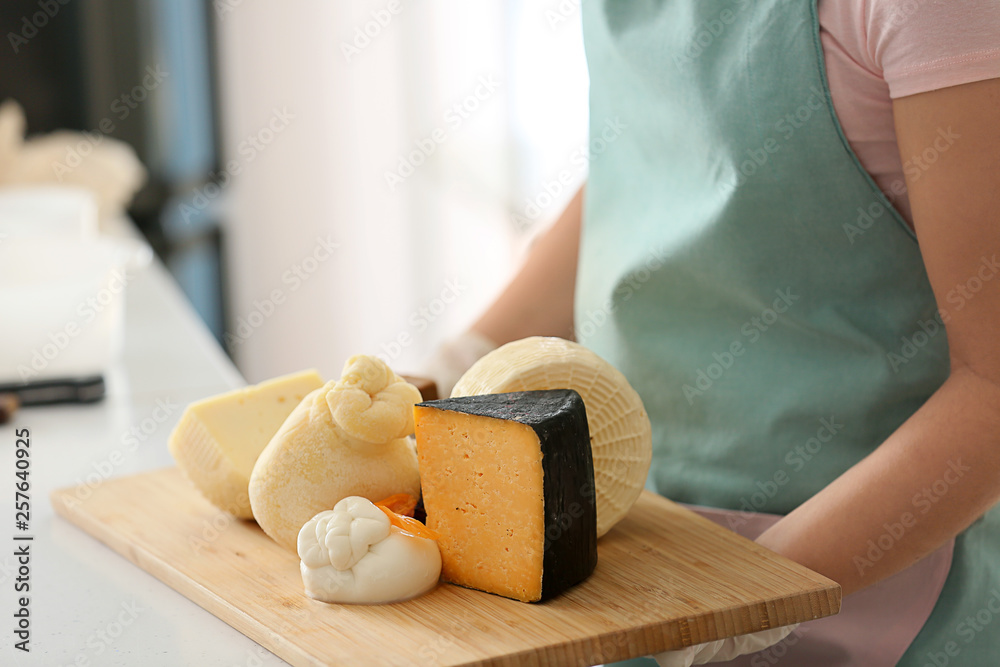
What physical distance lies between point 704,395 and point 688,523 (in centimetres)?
16

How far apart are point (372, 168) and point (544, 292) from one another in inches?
111

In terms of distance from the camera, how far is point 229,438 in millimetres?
804

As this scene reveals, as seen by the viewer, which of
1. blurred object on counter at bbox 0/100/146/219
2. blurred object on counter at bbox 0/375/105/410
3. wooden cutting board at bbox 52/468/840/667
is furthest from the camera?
blurred object on counter at bbox 0/100/146/219

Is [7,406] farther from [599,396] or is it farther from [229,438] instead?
[599,396]

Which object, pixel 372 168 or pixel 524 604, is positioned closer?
pixel 524 604

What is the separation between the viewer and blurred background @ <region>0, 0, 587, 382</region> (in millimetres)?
3363

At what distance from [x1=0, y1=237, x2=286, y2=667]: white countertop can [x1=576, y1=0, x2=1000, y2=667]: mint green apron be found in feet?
1.55

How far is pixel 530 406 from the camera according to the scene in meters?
0.65

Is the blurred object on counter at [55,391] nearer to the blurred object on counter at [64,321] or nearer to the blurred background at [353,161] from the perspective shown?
the blurred object on counter at [64,321]

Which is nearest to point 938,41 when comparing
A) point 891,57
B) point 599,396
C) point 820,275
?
point 891,57

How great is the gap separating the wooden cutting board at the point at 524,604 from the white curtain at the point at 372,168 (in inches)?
110

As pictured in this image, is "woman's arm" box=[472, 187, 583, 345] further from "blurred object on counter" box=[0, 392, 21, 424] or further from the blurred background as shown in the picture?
the blurred background

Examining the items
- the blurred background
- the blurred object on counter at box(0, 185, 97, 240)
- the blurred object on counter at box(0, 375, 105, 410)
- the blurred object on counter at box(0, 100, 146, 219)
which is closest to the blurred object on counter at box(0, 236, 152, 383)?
the blurred object on counter at box(0, 375, 105, 410)

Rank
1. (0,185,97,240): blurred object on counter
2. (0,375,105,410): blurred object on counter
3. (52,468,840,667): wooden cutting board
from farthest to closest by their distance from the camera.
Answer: (0,185,97,240): blurred object on counter < (0,375,105,410): blurred object on counter < (52,468,840,667): wooden cutting board
